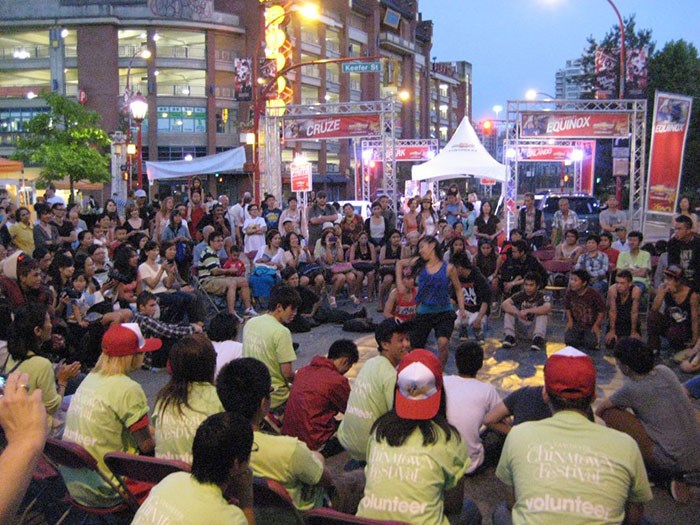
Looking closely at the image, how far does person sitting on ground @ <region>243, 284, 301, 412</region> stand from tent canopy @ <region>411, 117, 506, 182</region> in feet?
59.8

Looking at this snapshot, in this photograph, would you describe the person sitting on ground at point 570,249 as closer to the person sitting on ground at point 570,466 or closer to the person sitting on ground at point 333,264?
the person sitting on ground at point 333,264

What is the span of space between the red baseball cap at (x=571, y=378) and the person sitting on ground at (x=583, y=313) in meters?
6.48

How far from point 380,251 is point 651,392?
28.4 feet

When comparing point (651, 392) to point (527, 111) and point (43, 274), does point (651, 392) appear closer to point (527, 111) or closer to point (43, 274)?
point (43, 274)

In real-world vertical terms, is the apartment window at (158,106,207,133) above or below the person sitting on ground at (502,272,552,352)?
above

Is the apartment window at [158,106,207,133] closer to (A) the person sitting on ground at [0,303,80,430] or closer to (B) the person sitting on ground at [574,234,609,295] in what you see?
(B) the person sitting on ground at [574,234,609,295]

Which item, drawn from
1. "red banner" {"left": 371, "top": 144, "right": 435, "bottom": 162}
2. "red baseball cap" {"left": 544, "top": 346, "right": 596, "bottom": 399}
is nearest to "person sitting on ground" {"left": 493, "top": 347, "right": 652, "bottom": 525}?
"red baseball cap" {"left": 544, "top": 346, "right": 596, "bottom": 399}

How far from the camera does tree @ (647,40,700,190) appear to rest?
36.8 m

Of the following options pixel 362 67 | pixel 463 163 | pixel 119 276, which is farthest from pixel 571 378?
pixel 463 163

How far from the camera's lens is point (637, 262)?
10.8 metres

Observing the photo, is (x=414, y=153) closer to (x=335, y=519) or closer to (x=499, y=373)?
(x=499, y=373)

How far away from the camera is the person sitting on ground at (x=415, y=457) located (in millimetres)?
3352

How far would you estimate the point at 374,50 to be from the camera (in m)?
63.8

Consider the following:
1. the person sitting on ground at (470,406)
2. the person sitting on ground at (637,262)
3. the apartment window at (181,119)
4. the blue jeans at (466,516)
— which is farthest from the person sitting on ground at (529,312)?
the apartment window at (181,119)
